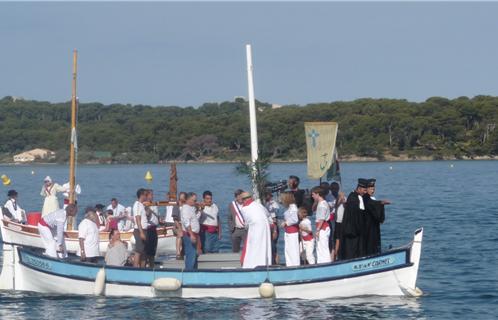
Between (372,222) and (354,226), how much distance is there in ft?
1.21

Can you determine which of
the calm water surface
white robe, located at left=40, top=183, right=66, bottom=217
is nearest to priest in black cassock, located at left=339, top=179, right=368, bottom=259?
the calm water surface

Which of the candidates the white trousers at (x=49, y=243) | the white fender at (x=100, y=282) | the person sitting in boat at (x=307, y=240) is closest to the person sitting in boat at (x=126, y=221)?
the white trousers at (x=49, y=243)

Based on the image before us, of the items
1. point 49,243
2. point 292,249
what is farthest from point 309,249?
point 49,243

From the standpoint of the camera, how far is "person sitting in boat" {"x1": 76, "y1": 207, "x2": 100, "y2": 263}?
20188 millimetres

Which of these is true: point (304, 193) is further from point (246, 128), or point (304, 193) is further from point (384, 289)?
point (246, 128)

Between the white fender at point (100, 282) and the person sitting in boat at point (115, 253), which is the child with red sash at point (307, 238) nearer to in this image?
the person sitting in boat at point (115, 253)

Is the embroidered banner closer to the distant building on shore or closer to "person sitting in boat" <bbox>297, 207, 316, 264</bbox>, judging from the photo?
"person sitting in boat" <bbox>297, 207, 316, 264</bbox>

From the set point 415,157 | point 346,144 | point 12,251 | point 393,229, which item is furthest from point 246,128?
point 12,251

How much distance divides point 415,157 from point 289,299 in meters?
116

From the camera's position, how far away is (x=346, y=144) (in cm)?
13325

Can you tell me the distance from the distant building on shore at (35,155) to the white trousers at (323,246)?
140 m

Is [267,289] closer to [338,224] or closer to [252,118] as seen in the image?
[338,224]

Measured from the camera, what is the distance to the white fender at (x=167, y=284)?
19438 mm

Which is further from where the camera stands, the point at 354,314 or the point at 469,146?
the point at 469,146
